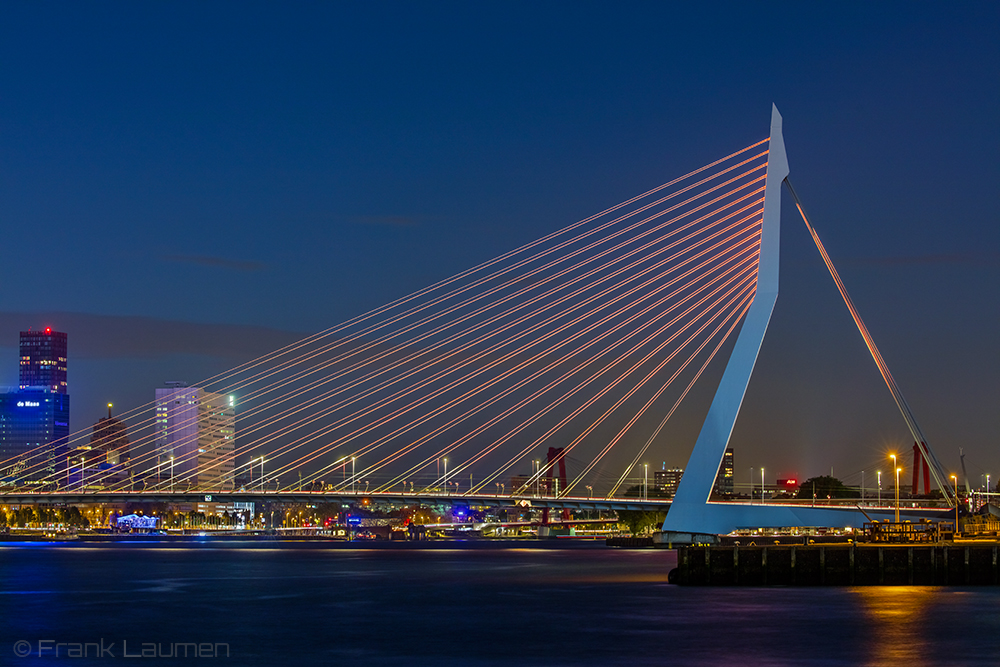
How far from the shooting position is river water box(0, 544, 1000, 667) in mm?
21188

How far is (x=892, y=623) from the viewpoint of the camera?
24.7m

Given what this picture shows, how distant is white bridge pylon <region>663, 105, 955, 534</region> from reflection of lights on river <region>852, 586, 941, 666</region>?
940 centimetres

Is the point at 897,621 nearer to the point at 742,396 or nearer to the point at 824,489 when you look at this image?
the point at 742,396

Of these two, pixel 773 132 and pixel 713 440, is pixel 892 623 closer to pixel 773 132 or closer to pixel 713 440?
pixel 713 440

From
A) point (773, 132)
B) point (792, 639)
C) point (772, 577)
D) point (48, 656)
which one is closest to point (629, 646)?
point (792, 639)

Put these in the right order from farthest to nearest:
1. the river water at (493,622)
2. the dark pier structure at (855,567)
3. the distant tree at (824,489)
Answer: the distant tree at (824,489) → the dark pier structure at (855,567) → the river water at (493,622)

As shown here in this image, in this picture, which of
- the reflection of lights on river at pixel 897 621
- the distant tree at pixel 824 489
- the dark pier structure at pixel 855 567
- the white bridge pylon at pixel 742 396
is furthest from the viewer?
the distant tree at pixel 824 489

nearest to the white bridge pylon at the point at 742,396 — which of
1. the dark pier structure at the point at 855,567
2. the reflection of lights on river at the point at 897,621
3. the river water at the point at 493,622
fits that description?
the river water at the point at 493,622

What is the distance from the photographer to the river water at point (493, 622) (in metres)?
21.2

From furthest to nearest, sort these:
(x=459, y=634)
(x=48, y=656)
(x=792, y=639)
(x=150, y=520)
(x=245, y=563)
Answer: (x=150, y=520)
(x=245, y=563)
(x=459, y=634)
(x=792, y=639)
(x=48, y=656)

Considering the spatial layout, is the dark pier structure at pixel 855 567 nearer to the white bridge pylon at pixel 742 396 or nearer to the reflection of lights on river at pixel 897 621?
the reflection of lights on river at pixel 897 621

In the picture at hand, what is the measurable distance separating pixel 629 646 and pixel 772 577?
13570 mm

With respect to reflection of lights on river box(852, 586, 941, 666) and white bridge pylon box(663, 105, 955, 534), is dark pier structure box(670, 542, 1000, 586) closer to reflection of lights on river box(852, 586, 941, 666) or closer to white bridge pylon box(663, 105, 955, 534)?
reflection of lights on river box(852, 586, 941, 666)

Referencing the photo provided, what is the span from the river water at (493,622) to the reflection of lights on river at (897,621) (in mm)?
39
